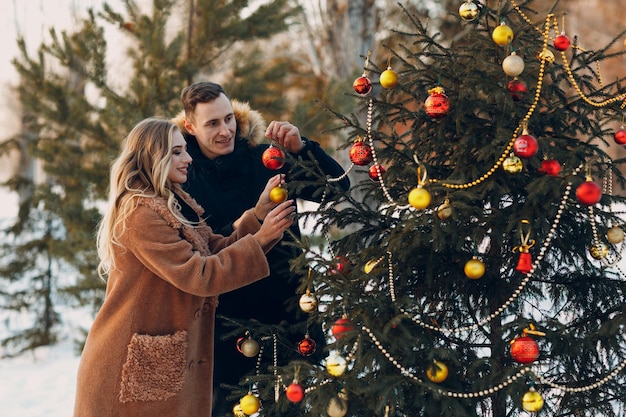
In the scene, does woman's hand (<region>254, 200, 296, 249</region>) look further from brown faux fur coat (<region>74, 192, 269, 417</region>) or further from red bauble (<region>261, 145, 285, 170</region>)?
red bauble (<region>261, 145, 285, 170</region>)

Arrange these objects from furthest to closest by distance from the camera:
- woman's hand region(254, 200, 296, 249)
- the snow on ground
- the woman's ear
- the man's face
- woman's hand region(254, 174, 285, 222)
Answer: the snow on ground < the woman's ear < the man's face < woman's hand region(254, 174, 285, 222) < woman's hand region(254, 200, 296, 249)

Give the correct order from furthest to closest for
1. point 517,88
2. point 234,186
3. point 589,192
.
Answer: point 234,186 → point 517,88 → point 589,192

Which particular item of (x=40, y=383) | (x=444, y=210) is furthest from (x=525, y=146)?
(x=40, y=383)

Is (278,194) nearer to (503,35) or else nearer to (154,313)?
(154,313)

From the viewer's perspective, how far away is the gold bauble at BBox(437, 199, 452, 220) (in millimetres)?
2438

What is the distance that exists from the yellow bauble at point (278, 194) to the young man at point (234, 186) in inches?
9.7

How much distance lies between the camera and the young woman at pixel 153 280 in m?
2.79

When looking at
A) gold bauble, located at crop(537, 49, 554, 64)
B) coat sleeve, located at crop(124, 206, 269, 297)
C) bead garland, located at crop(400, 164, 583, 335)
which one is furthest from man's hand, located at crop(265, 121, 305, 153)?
gold bauble, located at crop(537, 49, 554, 64)

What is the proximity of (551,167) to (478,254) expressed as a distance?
439 millimetres

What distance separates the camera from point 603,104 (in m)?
2.61

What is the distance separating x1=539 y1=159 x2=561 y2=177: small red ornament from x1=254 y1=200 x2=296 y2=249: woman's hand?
1026mm

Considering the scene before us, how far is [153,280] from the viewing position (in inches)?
114

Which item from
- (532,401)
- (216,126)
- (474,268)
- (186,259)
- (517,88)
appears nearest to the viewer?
(532,401)

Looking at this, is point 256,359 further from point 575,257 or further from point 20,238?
point 20,238
